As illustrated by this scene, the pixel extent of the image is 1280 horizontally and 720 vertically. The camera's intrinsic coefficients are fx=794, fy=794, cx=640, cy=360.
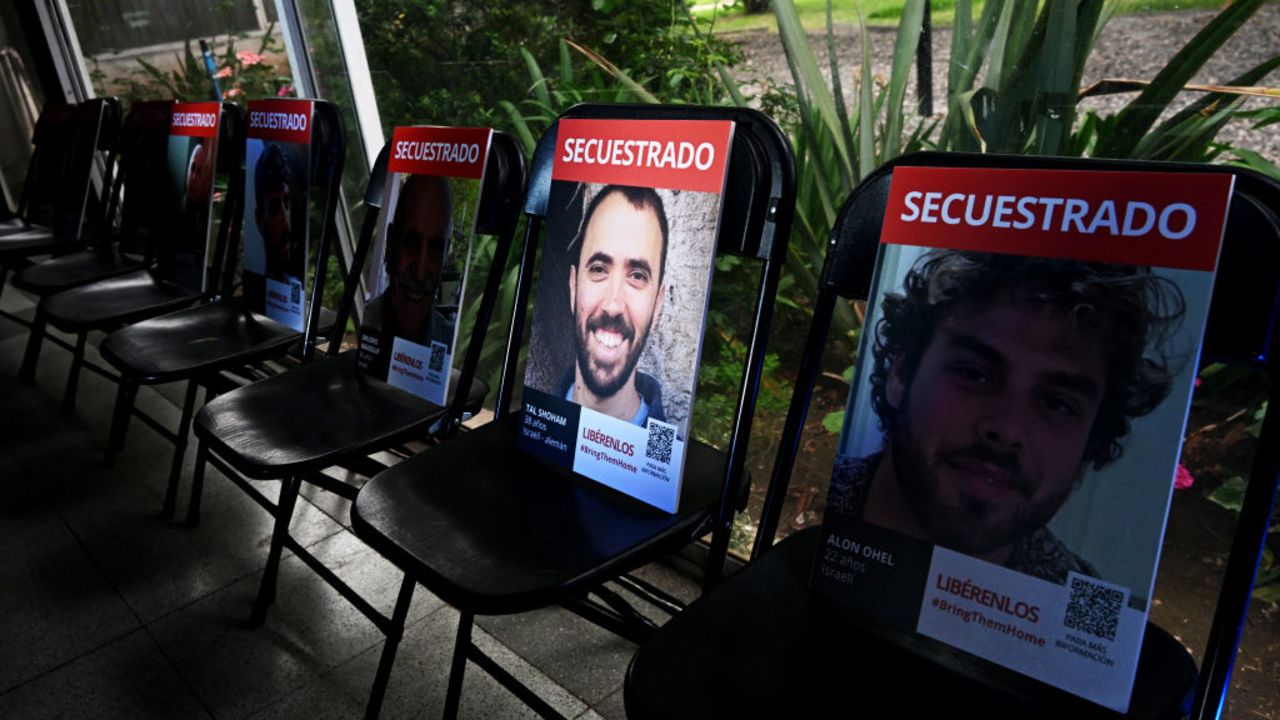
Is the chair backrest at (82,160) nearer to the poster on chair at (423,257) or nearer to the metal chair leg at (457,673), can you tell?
the poster on chair at (423,257)

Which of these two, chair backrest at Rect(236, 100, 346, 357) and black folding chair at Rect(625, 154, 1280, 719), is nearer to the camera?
black folding chair at Rect(625, 154, 1280, 719)

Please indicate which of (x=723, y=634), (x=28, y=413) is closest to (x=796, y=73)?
(x=723, y=634)

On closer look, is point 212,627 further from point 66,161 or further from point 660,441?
point 66,161

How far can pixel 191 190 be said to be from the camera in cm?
256

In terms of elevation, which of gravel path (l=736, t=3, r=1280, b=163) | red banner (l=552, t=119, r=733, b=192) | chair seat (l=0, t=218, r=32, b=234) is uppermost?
gravel path (l=736, t=3, r=1280, b=163)

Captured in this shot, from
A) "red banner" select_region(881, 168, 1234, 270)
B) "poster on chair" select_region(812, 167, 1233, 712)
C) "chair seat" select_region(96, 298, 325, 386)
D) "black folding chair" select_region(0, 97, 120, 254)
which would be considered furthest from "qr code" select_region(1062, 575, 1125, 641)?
Answer: "black folding chair" select_region(0, 97, 120, 254)

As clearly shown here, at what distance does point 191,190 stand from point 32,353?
1.47 m

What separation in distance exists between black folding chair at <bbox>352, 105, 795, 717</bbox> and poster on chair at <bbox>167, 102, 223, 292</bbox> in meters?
1.64

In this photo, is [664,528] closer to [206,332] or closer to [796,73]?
[796,73]

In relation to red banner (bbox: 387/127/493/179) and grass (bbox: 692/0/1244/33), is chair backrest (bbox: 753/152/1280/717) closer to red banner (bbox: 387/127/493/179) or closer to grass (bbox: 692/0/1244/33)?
grass (bbox: 692/0/1244/33)

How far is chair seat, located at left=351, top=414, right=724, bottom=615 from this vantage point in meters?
1.04

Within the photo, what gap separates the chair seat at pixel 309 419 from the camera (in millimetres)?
1440

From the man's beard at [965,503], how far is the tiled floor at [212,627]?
2.94ft

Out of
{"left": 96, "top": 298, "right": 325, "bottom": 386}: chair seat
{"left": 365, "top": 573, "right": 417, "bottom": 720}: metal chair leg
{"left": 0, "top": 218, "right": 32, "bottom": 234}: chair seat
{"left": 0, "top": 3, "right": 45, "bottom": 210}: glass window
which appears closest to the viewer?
{"left": 365, "top": 573, "right": 417, "bottom": 720}: metal chair leg
